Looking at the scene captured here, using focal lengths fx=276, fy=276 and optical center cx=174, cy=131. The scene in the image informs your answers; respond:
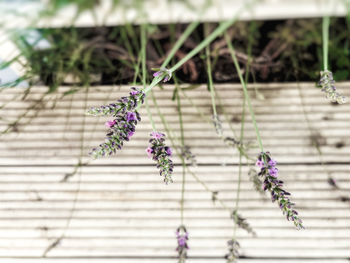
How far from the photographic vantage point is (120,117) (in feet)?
1.68

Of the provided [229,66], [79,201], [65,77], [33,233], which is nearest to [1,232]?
[33,233]

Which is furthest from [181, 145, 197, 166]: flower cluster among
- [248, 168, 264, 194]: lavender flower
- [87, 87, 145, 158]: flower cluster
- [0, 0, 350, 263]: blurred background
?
[87, 87, 145, 158]: flower cluster

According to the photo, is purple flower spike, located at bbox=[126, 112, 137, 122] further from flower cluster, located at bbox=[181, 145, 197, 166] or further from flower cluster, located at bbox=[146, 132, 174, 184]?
flower cluster, located at bbox=[181, 145, 197, 166]

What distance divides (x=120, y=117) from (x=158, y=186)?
0.54 meters

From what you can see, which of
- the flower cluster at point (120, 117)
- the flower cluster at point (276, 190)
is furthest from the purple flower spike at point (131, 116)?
the flower cluster at point (276, 190)

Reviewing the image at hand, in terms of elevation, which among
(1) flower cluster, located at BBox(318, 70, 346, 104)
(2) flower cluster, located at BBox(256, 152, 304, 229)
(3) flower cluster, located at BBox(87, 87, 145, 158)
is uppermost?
(1) flower cluster, located at BBox(318, 70, 346, 104)

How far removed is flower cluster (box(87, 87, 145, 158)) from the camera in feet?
1.58

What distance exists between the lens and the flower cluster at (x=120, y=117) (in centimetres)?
48

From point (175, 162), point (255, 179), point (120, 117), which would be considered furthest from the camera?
point (175, 162)

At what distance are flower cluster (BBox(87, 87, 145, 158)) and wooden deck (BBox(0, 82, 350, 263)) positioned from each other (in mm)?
479

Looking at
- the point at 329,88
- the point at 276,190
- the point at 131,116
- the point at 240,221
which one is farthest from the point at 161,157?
the point at 240,221

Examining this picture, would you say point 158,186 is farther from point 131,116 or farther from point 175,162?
point 131,116

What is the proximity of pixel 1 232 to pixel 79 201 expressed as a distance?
0.32m

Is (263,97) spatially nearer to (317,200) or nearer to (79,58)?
(317,200)
